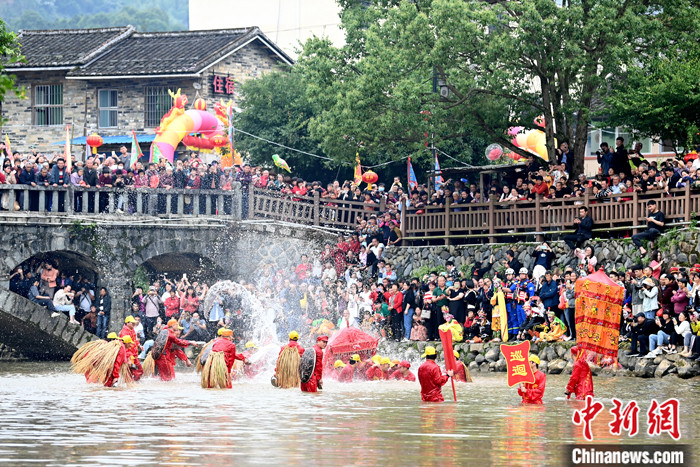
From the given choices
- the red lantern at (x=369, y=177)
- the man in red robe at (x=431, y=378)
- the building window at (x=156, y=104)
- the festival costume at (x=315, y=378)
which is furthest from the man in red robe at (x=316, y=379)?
the building window at (x=156, y=104)

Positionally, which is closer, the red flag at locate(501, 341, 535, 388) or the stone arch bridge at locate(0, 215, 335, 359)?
the red flag at locate(501, 341, 535, 388)

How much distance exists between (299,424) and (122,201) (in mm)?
20079

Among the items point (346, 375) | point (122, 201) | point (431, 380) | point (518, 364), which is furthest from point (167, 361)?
point (122, 201)

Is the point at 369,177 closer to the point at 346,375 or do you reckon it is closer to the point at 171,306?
the point at 171,306

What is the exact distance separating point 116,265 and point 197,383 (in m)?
11.6

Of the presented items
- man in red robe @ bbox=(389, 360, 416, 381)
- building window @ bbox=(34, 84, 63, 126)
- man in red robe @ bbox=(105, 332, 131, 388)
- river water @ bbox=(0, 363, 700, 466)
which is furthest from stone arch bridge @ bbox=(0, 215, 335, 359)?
building window @ bbox=(34, 84, 63, 126)

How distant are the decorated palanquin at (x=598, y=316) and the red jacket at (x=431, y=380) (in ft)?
9.56

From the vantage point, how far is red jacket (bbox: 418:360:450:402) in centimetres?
2023

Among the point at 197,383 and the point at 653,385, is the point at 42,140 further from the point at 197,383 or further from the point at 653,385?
the point at 653,385

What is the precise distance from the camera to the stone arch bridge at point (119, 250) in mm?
33750

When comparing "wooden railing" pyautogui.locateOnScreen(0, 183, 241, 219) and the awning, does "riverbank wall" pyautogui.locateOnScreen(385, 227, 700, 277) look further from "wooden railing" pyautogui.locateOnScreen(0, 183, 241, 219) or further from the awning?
the awning

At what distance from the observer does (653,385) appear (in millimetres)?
23406

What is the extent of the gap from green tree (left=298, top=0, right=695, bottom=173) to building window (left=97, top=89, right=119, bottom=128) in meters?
14.5

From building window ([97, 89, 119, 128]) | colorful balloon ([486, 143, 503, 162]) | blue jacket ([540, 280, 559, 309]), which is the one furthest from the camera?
building window ([97, 89, 119, 128])
